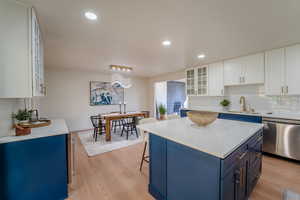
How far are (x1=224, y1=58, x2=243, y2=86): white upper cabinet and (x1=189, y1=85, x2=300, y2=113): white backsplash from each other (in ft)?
1.11

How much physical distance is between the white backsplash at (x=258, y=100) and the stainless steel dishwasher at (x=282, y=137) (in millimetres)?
633

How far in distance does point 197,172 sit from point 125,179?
1407 mm

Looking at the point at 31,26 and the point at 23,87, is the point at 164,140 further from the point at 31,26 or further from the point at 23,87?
the point at 31,26

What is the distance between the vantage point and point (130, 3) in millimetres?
1387

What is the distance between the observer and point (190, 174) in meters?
1.16

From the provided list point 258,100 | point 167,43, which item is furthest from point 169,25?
point 258,100

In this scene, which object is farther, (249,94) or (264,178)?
(249,94)

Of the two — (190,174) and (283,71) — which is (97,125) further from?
(283,71)

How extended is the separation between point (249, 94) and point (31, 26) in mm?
4670

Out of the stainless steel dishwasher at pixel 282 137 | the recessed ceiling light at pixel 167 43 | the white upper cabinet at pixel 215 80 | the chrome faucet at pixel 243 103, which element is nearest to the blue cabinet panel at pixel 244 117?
the stainless steel dishwasher at pixel 282 137

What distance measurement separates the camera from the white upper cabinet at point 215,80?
3.74 meters

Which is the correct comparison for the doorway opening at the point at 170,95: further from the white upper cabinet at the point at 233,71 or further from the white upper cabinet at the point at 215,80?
the white upper cabinet at the point at 233,71

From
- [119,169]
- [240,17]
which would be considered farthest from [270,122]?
[119,169]

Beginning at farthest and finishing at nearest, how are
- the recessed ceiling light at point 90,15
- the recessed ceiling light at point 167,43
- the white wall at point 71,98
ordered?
1. the white wall at point 71,98
2. the recessed ceiling light at point 167,43
3. the recessed ceiling light at point 90,15
